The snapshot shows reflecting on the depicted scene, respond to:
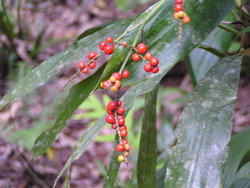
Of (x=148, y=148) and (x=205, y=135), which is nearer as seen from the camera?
(x=205, y=135)

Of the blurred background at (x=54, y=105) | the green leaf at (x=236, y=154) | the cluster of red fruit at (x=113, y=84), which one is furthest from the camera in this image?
the blurred background at (x=54, y=105)

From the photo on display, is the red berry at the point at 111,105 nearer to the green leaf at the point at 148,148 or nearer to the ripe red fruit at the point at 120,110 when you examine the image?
the ripe red fruit at the point at 120,110

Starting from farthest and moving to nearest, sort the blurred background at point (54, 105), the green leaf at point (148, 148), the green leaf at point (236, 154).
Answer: the blurred background at point (54, 105), the green leaf at point (236, 154), the green leaf at point (148, 148)

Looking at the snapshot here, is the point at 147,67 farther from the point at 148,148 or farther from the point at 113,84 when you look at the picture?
the point at 148,148

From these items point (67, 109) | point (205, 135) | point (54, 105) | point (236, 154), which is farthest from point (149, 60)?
point (54, 105)

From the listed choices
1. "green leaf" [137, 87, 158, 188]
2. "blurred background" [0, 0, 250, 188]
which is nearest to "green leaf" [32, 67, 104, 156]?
"green leaf" [137, 87, 158, 188]

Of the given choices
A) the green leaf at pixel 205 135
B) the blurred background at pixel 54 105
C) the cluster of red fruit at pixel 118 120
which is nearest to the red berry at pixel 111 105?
the cluster of red fruit at pixel 118 120
